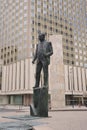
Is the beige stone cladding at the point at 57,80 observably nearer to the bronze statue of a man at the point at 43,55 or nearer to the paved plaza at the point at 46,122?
the paved plaza at the point at 46,122

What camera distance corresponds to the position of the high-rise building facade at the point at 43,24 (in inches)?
3285

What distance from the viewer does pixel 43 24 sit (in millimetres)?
87688

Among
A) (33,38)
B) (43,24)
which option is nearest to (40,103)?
(33,38)

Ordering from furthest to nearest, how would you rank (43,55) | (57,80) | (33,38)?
1. (33,38)
2. (57,80)
3. (43,55)

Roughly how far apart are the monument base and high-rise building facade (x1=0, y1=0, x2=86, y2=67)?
215 feet

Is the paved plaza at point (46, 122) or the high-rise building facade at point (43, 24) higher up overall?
the high-rise building facade at point (43, 24)

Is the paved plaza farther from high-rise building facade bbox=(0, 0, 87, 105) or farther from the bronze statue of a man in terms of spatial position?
high-rise building facade bbox=(0, 0, 87, 105)

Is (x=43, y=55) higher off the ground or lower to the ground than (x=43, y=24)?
lower

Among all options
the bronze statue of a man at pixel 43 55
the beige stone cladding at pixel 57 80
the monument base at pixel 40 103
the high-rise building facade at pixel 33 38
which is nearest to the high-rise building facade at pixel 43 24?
the high-rise building facade at pixel 33 38

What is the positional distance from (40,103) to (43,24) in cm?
7638

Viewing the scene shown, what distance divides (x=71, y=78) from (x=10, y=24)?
3648 centimetres

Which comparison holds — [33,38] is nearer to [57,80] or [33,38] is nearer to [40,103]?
[57,80]

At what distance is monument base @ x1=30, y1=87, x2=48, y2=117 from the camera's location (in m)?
14.0

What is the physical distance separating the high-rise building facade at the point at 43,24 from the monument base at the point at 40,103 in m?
65.5
